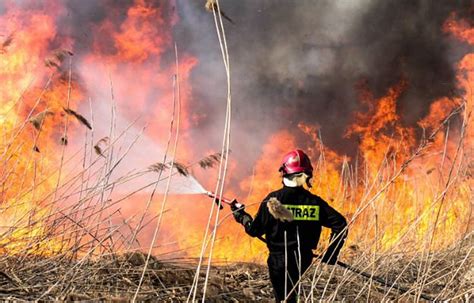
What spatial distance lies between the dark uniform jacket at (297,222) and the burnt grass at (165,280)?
25 centimetres

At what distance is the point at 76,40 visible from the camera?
34.4 ft

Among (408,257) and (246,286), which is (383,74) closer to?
(408,257)

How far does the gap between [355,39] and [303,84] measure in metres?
1.79

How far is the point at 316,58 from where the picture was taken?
11.9m

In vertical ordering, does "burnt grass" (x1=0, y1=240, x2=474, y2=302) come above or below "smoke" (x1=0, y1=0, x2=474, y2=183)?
below

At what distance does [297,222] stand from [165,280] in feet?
2.57

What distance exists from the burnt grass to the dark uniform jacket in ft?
0.82

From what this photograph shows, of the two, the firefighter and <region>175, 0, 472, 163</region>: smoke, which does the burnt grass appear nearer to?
the firefighter

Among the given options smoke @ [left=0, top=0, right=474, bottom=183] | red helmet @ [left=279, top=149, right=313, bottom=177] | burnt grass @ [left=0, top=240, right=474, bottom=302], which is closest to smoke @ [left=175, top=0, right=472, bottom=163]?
smoke @ [left=0, top=0, right=474, bottom=183]

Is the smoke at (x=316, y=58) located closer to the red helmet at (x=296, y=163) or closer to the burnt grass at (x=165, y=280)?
the burnt grass at (x=165, y=280)

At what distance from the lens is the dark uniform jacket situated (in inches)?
106

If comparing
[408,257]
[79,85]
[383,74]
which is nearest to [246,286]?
[408,257]

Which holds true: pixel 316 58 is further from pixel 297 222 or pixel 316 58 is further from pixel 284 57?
pixel 297 222

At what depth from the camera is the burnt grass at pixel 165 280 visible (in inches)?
79.9
